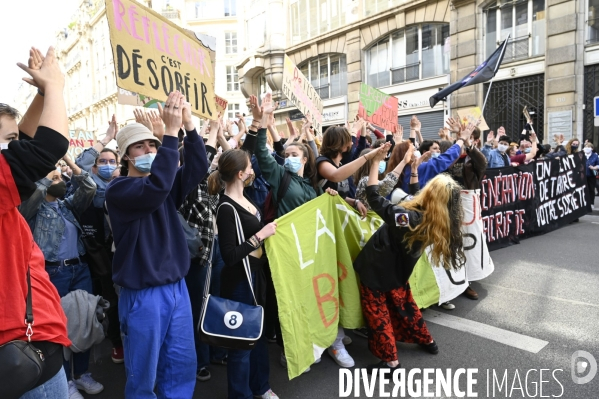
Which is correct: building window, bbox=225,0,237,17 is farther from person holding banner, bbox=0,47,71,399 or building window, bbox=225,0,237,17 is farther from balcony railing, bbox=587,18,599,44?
person holding banner, bbox=0,47,71,399

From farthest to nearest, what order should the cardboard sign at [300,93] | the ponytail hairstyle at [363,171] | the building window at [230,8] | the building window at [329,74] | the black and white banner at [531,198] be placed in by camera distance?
the building window at [230,8], the building window at [329,74], the black and white banner at [531,198], the cardboard sign at [300,93], the ponytail hairstyle at [363,171]

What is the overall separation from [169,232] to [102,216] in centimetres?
147

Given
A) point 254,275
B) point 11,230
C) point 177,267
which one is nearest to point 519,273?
point 254,275

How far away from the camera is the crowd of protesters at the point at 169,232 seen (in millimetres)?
1555

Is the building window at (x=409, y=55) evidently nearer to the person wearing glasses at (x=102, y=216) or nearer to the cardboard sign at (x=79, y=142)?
the cardboard sign at (x=79, y=142)

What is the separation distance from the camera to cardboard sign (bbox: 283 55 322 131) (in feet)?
16.6

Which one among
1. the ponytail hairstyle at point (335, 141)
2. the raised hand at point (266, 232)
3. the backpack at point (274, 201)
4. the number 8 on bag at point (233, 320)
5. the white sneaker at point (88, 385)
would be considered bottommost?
the white sneaker at point (88, 385)

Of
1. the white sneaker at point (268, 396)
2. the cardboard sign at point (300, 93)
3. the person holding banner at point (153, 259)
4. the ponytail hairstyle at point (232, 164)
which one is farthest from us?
the cardboard sign at point (300, 93)

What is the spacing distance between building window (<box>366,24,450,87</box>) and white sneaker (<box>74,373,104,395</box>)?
1728 cm

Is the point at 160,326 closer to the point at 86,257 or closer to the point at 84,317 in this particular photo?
the point at 84,317

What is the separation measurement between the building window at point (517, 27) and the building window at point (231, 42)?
27.5 metres

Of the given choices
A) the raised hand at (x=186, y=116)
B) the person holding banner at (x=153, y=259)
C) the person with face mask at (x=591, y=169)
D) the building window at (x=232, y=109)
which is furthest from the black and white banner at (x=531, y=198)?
the building window at (x=232, y=109)

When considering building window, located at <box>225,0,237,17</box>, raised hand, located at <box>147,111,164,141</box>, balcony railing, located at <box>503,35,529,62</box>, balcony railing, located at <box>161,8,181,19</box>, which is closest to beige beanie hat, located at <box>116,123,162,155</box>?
raised hand, located at <box>147,111,164,141</box>

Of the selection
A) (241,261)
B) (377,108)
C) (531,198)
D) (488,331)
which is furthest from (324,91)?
(241,261)
